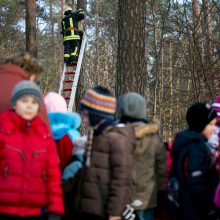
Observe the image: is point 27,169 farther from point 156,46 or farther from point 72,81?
point 156,46

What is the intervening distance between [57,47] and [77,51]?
3016 cm

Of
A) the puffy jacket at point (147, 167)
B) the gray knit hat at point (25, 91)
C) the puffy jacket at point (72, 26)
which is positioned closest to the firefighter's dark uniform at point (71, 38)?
the puffy jacket at point (72, 26)

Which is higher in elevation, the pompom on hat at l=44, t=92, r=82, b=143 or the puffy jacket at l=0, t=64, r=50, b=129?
the puffy jacket at l=0, t=64, r=50, b=129

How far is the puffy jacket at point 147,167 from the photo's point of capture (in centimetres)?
354

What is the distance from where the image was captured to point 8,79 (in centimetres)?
375

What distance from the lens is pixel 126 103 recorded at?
3.66 metres

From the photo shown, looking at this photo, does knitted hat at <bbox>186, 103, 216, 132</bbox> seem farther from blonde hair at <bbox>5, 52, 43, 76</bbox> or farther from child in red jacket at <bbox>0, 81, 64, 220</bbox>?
blonde hair at <bbox>5, 52, 43, 76</bbox>

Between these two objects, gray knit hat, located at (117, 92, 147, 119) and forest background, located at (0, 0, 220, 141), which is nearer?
gray knit hat, located at (117, 92, 147, 119)

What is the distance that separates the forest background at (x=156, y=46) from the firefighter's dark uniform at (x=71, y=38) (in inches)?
78.3

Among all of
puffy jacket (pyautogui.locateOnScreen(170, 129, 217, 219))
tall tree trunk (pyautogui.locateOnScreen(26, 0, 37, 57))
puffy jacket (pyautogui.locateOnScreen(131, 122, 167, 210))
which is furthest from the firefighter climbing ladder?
puffy jacket (pyautogui.locateOnScreen(170, 129, 217, 219))

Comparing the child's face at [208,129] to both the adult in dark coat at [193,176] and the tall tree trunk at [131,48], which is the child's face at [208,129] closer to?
the adult in dark coat at [193,176]

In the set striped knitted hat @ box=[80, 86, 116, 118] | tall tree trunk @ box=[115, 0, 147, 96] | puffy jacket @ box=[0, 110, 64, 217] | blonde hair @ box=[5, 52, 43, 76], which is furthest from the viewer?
tall tree trunk @ box=[115, 0, 147, 96]

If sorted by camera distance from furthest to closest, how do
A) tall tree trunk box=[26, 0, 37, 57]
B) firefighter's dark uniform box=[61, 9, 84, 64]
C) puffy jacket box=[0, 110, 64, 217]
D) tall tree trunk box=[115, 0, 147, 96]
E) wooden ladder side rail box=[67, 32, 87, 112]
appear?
tall tree trunk box=[26, 0, 37, 57], firefighter's dark uniform box=[61, 9, 84, 64], wooden ladder side rail box=[67, 32, 87, 112], tall tree trunk box=[115, 0, 147, 96], puffy jacket box=[0, 110, 64, 217]

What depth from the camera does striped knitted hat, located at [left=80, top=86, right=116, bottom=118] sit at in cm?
345
